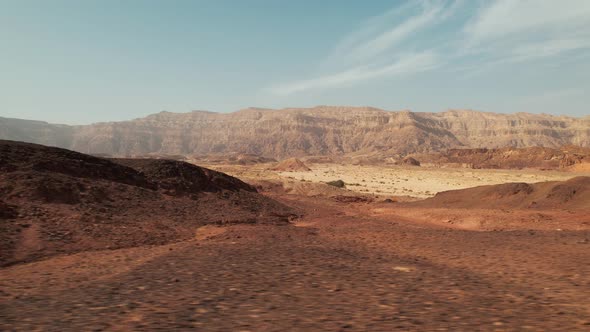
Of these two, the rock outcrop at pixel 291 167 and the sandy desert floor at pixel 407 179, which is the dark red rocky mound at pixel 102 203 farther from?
the rock outcrop at pixel 291 167

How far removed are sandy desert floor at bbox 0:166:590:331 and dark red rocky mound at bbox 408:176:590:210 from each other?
48.1ft

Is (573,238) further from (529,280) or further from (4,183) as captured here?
(4,183)

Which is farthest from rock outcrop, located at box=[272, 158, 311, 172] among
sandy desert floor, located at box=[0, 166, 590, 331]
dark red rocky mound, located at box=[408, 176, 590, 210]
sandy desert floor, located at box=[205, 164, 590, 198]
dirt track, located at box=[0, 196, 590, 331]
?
dirt track, located at box=[0, 196, 590, 331]

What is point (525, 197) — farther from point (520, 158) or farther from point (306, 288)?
point (520, 158)

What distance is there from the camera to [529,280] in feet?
27.8

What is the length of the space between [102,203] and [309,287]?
564 inches

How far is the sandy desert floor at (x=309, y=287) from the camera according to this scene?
579 centimetres

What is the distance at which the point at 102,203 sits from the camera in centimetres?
1867

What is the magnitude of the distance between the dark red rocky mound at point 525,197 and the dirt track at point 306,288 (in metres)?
15.3

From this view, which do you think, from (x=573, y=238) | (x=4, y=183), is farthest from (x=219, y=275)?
(x=4, y=183)

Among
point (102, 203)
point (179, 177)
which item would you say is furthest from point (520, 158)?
point (102, 203)

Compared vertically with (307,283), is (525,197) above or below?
above

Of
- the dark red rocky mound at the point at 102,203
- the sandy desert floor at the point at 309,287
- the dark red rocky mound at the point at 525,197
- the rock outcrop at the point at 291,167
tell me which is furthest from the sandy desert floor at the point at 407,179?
the sandy desert floor at the point at 309,287

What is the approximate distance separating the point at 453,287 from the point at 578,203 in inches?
934
